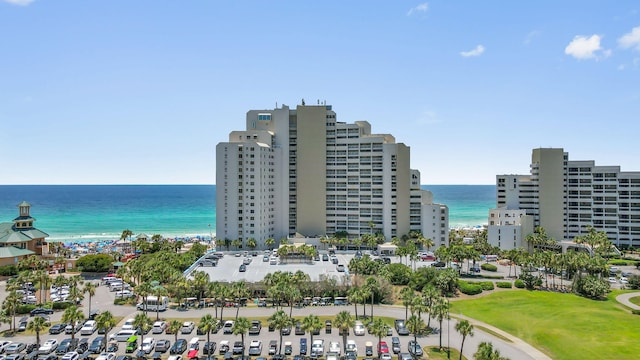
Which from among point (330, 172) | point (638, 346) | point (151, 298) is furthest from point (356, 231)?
point (638, 346)

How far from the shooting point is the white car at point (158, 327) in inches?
2176

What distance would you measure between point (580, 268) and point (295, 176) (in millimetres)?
66586

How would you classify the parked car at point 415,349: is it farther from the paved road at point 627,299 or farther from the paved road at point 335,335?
the paved road at point 627,299

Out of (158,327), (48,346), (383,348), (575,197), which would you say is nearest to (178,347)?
(158,327)

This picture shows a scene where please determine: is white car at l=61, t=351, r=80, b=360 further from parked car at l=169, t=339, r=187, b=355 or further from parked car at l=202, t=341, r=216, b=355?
parked car at l=202, t=341, r=216, b=355

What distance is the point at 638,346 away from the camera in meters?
52.5

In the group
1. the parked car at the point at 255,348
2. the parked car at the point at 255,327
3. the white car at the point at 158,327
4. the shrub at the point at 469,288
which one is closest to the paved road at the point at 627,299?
Answer: the shrub at the point at 469,288

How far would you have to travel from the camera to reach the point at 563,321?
60594 millimetres

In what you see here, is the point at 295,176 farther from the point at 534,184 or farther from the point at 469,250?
the point at 534,184

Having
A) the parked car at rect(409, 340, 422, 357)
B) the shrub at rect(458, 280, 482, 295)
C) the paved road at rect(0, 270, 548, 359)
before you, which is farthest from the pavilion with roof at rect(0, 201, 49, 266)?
the shrub at rect(458, 280, 482, 295)

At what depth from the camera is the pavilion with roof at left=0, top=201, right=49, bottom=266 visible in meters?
91.5

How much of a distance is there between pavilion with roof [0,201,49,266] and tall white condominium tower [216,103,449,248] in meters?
50.3

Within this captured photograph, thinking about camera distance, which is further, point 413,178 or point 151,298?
point 413,178

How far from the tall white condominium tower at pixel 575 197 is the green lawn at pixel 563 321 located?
43892 millimetres
